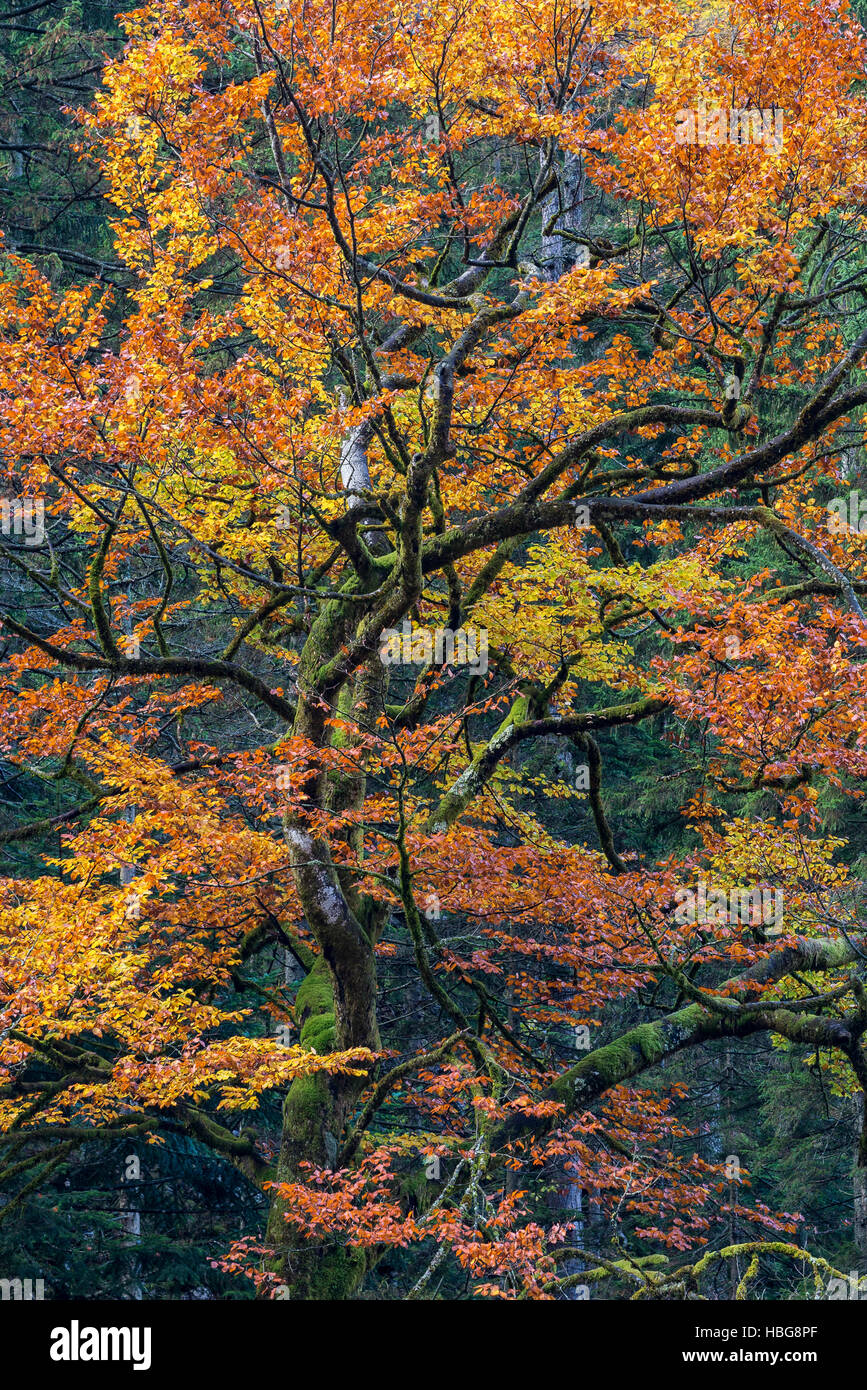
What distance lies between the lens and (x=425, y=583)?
9500mm

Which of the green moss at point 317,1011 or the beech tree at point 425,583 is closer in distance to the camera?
the beech tree at point 425,583

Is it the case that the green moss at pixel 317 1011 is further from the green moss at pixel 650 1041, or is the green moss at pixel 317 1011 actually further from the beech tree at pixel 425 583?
the green moss at pixel 650 1041

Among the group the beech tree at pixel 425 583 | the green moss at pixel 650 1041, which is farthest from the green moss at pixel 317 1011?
the green moss at pixel 650 1041

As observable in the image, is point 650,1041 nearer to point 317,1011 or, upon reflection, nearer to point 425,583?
point 317,1011

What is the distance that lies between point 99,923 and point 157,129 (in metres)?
5.90

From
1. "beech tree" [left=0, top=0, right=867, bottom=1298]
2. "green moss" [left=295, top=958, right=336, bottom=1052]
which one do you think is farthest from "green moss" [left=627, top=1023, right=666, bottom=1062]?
"green moss" [left=295, top=958, right=336, bottom=1052]

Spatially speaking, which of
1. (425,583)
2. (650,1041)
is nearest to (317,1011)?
(650,1041)

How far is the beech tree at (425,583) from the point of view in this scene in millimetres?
7492

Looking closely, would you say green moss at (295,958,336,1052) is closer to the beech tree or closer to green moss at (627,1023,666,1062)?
the beech tree

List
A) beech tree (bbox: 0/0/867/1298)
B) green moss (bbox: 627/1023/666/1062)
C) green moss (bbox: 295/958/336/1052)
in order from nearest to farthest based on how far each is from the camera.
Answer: beech tree (bbox: 0/0/867/1298) → green moss (bbox: 627/1023/666/1062) → green moss (bbox: 295/958/336/1052)

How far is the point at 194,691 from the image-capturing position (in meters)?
10.1

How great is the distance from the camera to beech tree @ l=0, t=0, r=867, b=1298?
749 cm

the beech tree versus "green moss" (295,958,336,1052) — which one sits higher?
the beech tree
